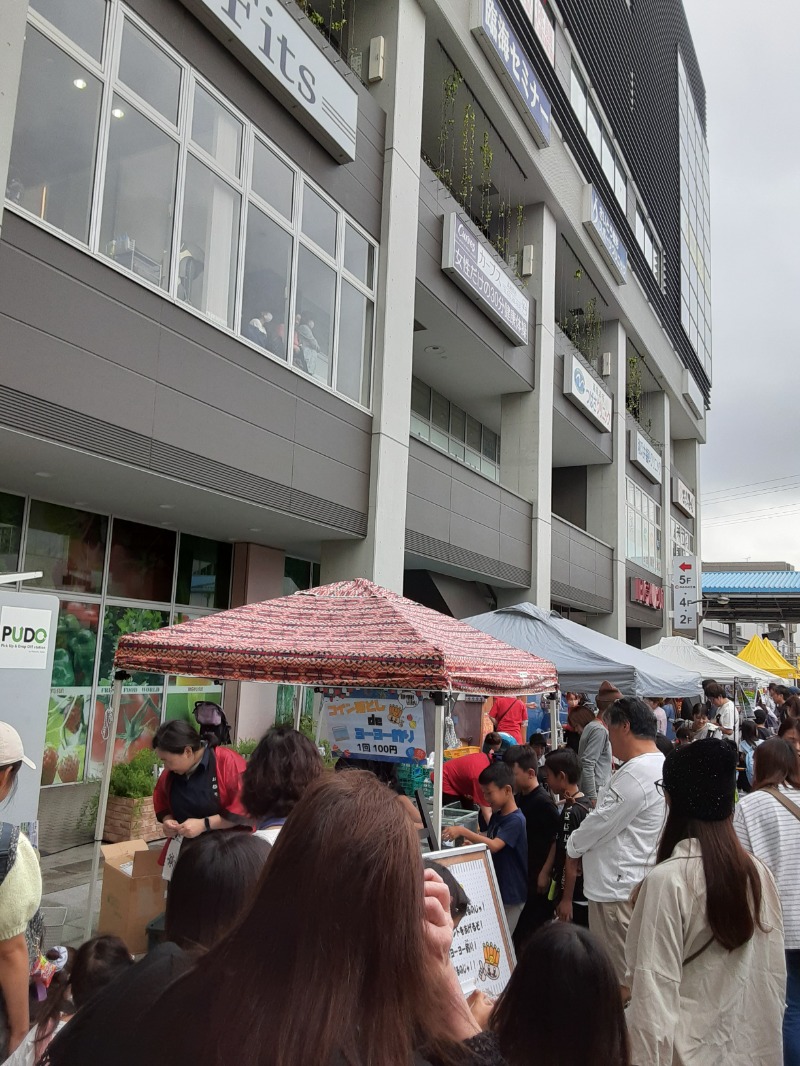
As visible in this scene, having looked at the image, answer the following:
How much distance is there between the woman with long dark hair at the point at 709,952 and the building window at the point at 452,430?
14.0 metres

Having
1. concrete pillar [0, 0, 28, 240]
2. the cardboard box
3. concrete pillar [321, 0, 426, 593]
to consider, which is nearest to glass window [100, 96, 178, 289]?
concrete pillar [0, 0, 28, 240]

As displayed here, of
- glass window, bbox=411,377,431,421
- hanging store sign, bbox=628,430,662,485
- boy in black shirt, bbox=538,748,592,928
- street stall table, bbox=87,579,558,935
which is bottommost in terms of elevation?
boy in black shirt, bbox=538,748,592,928

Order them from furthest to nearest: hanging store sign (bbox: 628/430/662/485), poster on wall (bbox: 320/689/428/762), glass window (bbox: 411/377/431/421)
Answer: hanging store sign (bbox: 628/430/662/485) → glass window (bbox: 411/377/431/421) → poster on wall (bbox: 320/689/428/762)

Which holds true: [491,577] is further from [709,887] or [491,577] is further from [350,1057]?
[350,1057]

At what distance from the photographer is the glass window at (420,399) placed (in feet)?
60.6

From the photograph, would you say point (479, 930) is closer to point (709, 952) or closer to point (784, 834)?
point (709, 952)

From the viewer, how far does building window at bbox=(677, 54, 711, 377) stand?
→ 3519cm

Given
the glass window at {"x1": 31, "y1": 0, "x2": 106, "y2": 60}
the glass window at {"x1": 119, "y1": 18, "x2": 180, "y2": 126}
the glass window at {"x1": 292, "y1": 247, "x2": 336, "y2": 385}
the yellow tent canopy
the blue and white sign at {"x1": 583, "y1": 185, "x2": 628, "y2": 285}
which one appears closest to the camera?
the glass window at {"x1": 31, "y1": 0, "x2": 106, "y2": 60}

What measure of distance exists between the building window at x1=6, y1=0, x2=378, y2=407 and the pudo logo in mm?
3740

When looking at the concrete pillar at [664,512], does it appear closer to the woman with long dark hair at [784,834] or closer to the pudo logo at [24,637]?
the pudo logo at [24,637]

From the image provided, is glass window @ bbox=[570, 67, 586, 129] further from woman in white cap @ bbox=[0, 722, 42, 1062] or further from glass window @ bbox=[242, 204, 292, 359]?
woman in white cap @ bbox=[0, 722, 42, 1062]

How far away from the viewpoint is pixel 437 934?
1813mm

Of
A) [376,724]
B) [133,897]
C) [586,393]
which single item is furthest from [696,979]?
[586,393]

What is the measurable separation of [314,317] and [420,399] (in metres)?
7.20
